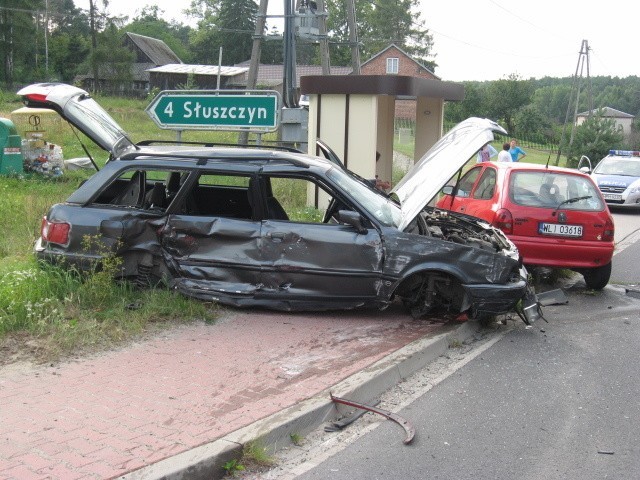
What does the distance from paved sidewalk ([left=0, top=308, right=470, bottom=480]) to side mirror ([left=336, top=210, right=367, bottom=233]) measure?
950 millimetres

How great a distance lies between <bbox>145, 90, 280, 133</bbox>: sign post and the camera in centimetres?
997

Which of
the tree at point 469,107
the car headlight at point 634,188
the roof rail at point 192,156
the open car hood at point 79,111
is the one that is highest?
the tree at point 469,107

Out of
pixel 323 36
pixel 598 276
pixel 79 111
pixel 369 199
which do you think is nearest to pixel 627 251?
pixel 598 276

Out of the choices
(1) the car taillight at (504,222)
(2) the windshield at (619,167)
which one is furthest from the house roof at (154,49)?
(1) the car taillight at (504,222)

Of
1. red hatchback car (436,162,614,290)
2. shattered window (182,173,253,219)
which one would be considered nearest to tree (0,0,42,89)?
shattered window (182,173,253,219)

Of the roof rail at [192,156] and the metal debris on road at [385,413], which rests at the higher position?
the roof rail at [192,156]

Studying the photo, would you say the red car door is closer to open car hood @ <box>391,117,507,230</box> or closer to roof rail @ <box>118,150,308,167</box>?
open car hood @ <box>391,117,507,230</box>

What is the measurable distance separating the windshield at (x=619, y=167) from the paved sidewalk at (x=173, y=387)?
56.3 ft

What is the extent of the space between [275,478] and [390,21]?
8608 cm

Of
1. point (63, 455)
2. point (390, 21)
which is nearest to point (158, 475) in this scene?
point (63, 455)

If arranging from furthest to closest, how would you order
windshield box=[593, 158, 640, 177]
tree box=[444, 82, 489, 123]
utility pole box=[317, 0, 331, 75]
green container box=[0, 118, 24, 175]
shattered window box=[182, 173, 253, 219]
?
1. tree box=[444, 82, 489, 123]
2. windshield box=[593, 158, 640, 177]
3. utility pole box=[317, 0, 331, 75]
4. green container box=[0, 118, 24, 175]
5. shattered window box=[182, 173, 253, 219]

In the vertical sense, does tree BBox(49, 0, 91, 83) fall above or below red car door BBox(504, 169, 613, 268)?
above

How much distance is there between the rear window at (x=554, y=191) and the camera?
9359mm

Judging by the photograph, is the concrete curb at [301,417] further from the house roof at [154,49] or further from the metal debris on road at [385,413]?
the house roof at [154,49]
